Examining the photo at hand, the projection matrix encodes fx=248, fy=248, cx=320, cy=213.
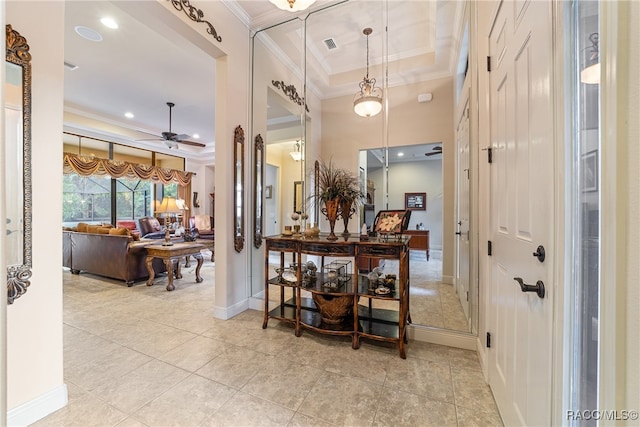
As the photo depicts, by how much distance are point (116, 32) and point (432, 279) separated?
488 cm

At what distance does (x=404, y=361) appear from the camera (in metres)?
2.06

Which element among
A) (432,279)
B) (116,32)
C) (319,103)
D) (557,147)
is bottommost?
(432,279)

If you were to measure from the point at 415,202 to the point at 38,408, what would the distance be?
3.16 m

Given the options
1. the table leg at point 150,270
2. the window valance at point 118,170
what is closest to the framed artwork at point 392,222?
the table leg at point 150,270

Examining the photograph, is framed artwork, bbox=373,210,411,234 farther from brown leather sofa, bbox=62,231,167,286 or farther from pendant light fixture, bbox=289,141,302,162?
brown leather sofa, bbox=62,231,167,286

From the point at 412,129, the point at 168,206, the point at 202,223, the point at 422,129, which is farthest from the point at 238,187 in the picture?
the point at 202,223

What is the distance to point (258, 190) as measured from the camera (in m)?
3.27

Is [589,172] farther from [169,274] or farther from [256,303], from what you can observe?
[169,274]

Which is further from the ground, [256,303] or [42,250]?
[42,250]

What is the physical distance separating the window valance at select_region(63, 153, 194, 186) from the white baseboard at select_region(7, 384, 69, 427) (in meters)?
6.16

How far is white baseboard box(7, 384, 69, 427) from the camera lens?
1385 mm

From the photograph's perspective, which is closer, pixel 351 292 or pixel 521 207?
pixel 521 207

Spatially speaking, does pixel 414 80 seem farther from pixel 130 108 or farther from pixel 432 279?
pixel 130 108

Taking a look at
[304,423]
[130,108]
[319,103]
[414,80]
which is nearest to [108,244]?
[130,108]
